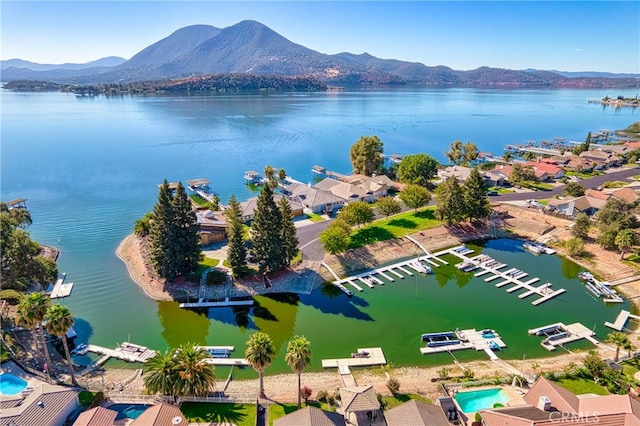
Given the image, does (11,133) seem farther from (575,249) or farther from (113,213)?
(575,249)

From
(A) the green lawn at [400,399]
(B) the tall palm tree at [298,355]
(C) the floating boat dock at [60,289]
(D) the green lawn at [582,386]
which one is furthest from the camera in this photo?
(C) the floating boat dock at [60,289]

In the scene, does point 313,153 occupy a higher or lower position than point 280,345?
higher

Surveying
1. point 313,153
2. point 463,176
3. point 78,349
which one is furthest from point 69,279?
point 313,153

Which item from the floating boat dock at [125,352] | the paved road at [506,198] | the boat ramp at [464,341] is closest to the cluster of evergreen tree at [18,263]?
the floating boat dock at [125,352]

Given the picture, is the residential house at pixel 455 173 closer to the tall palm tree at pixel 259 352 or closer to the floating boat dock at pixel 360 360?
the floating boat dock at pixel 360 360

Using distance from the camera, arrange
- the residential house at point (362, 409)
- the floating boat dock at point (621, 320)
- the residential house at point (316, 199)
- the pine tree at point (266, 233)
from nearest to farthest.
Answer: the residential house at point (362, 409) < the floating boat dock at point (621, 320) < the pine tree at point (266, 233) < the residential house at point (316, 199)

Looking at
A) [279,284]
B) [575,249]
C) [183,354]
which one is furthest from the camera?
[575,249]

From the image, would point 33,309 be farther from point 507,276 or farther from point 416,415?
point 507,276

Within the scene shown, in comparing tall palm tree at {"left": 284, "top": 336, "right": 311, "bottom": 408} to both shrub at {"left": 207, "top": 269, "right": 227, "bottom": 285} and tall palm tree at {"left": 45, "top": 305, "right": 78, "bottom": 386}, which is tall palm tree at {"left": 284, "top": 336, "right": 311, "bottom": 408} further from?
shrub at {"left": 207, "top": 269, "right": 227, "bottom": 285}
